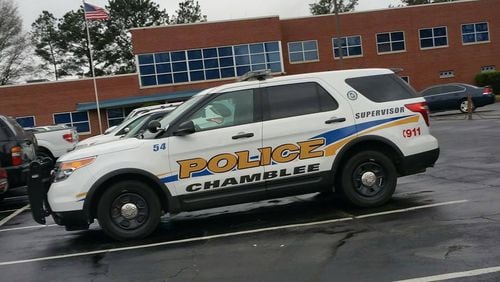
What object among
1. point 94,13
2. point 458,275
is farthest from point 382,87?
point 94,13

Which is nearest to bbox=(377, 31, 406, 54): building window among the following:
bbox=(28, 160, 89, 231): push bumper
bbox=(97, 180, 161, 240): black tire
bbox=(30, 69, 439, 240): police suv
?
bbox=(30, 69, 439, 240): police suv

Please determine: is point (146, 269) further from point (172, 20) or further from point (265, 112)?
point (172, 20)

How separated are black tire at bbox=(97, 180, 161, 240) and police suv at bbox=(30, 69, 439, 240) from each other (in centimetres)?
1

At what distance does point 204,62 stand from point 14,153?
1261 inches

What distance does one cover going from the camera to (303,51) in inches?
1742

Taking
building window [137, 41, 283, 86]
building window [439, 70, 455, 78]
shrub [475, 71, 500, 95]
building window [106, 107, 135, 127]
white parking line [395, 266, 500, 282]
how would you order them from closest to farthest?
white parking line [395, 266, 500, 282]
shrub [475, 71, 500, 95]
building window [137, 41, 283, 86]
building window [106, 107, 135, 127]
building window [439, 70, 455, 78]

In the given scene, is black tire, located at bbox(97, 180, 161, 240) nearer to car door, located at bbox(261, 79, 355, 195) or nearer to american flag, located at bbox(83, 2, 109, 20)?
car door, located at bbox(261, 79, 355, 195)

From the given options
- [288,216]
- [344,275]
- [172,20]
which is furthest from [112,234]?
[172,20]

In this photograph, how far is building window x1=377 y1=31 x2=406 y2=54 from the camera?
44844mm

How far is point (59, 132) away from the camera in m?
18.3

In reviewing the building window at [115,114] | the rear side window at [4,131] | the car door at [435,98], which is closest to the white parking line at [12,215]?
the rear side window at [4,131]

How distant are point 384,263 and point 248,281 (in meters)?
1.33

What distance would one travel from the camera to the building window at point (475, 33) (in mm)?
45344

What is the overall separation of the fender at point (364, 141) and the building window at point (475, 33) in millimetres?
41470
